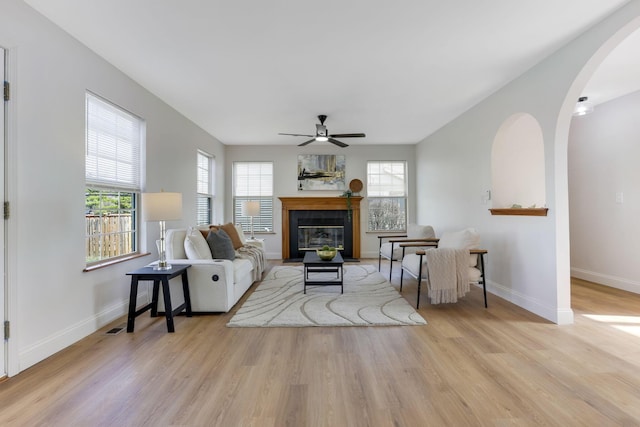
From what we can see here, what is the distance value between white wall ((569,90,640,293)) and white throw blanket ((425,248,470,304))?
2488 mm

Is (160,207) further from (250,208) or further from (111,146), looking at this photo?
(250,208)

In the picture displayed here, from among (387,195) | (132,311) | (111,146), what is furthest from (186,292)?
(387,195)

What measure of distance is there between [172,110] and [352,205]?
3915 mm

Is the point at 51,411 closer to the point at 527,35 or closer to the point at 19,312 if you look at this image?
the point at 19,312

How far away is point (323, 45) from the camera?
2.68 m

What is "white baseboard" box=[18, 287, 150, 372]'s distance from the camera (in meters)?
2.15

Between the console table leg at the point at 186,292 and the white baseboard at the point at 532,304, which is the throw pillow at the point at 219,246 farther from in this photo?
the white baseboard at the point at 532,304

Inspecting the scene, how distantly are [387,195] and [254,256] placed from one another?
368 cm

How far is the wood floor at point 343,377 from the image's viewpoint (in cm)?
163

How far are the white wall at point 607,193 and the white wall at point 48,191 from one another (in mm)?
6084

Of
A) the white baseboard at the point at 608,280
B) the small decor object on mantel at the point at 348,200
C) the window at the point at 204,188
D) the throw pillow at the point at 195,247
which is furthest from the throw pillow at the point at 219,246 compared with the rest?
the white baseboard at the point at 608,280

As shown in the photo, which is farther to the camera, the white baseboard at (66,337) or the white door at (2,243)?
the white baseboard at (66,337)

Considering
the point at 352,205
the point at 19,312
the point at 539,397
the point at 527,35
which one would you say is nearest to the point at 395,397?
the point at 539,397

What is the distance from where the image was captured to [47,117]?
7.66 feet
